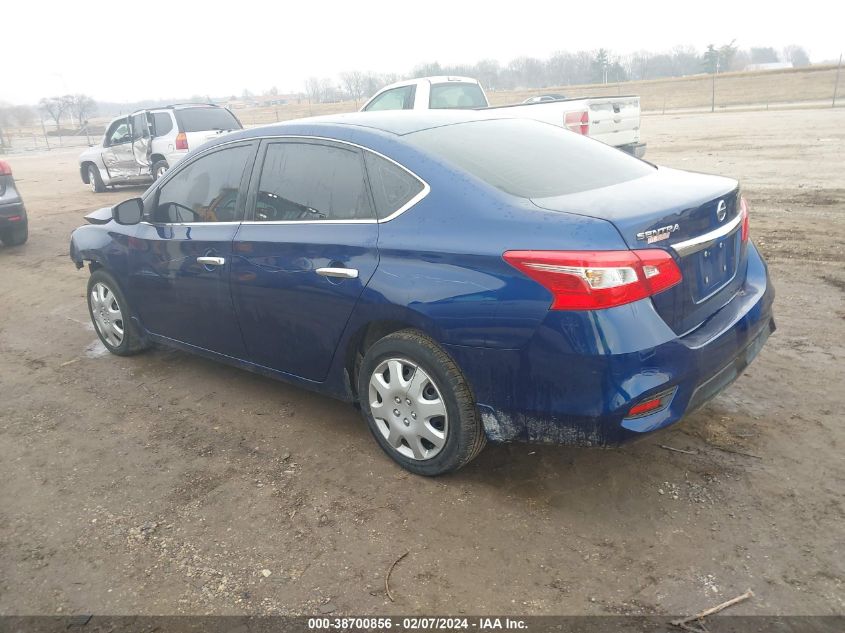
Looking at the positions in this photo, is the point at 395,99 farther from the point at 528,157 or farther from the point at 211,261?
the point at 528,157

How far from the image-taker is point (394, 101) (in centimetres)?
1155

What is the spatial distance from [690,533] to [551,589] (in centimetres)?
69

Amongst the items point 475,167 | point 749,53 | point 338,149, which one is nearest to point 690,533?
point 475,167

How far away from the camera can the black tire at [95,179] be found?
54.2 feet

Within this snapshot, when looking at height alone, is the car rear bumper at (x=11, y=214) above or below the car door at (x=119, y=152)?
below

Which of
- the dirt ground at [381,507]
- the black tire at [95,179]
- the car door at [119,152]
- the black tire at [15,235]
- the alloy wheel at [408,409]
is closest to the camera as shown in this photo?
the dirt ground at [381,507]

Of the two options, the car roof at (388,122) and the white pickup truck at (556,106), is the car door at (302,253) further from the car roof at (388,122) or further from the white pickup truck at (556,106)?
the white pickup truck at (556,106)

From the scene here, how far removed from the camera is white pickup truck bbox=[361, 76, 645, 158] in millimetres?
9539

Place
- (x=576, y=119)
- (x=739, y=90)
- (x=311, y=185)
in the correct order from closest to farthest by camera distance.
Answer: (x=311, y=185) < (x=576, y=119) < (x=739, y=90)

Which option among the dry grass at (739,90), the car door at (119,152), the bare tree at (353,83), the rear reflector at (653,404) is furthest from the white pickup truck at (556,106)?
the bare tree at (353,83)

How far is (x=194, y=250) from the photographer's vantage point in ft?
13.8

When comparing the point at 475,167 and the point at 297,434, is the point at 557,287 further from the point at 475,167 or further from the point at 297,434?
the point at 297,434

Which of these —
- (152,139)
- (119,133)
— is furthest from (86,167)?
(152,139)

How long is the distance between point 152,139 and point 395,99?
627 cm
